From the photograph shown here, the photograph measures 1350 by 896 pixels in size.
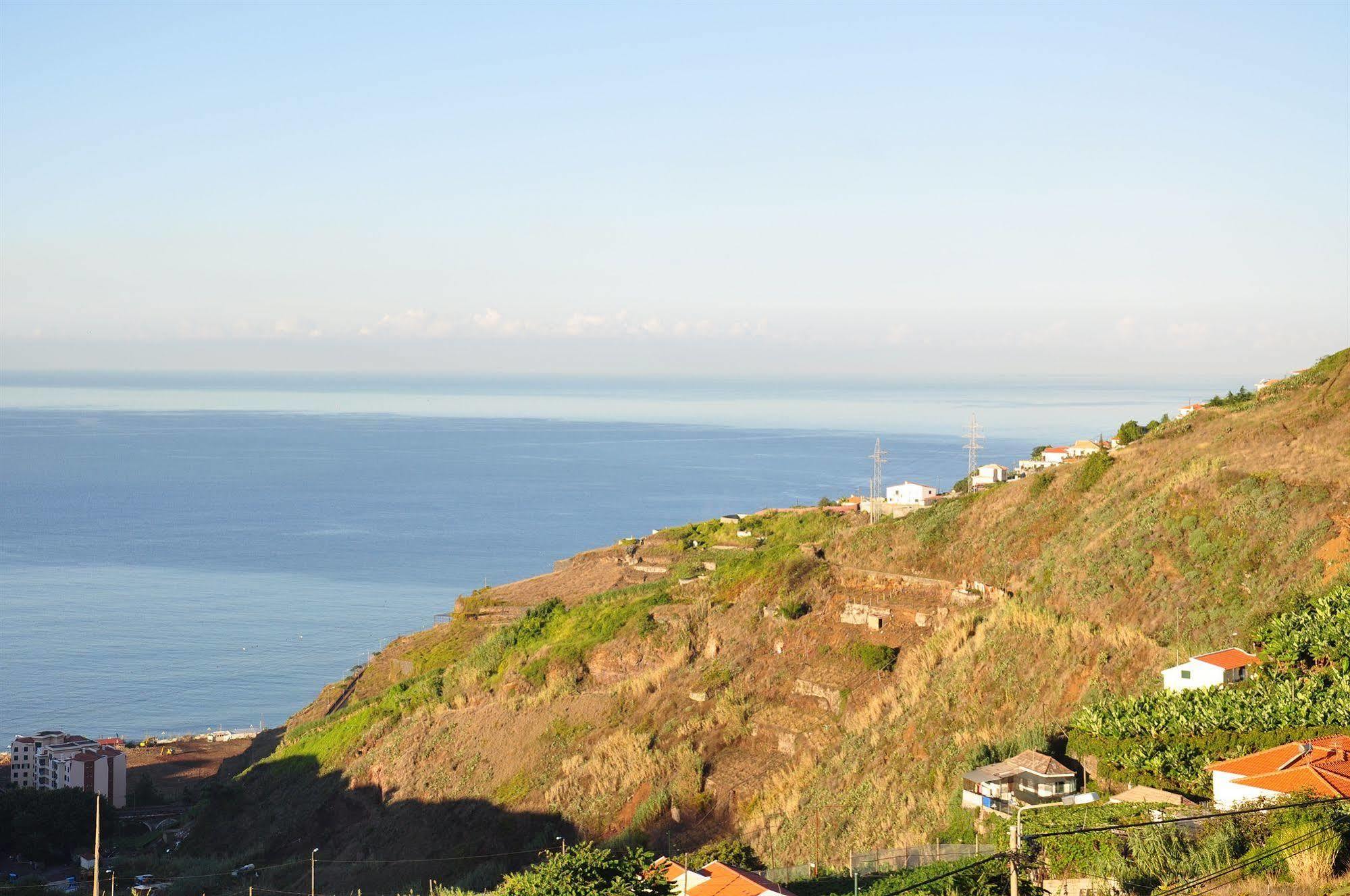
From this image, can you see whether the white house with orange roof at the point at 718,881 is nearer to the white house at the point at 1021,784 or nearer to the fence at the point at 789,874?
the fence at the point at 789,874

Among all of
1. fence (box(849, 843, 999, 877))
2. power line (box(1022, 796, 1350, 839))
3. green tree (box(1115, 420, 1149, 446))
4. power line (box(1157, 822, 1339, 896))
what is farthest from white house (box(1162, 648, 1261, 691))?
green tree (box(1115, 420, 1149, 446))

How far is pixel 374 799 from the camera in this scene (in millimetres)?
29375

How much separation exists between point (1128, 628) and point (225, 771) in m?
30.1

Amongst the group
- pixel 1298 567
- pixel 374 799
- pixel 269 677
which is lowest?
pixel 269 677

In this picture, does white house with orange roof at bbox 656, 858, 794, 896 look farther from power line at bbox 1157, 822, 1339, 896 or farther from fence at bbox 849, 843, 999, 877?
power line at bbox 1157, 822, 1339, 896

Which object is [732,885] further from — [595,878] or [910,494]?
[910,494]

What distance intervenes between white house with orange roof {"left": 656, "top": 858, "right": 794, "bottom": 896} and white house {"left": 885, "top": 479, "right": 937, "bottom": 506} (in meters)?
34.5

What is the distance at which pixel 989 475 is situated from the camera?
57.0 meters

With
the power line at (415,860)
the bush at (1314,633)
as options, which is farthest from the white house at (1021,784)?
the power line at (415,860)

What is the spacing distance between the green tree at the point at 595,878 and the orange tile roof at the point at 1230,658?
10.4 m

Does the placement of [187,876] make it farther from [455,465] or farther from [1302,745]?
[455,465]

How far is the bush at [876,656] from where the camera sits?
25453mm

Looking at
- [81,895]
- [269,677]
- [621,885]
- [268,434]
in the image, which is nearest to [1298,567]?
[621,885]

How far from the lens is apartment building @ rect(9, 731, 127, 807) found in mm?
38562
